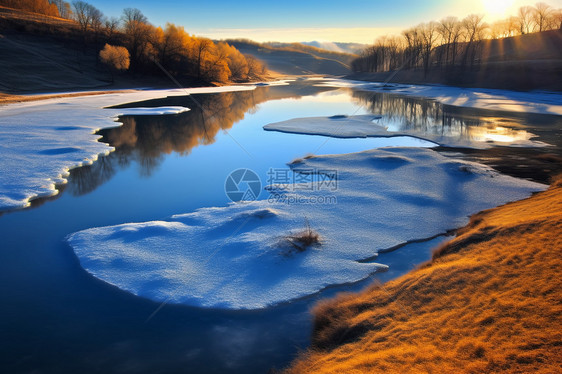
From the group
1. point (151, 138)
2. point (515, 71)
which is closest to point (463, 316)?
point (151, 138)

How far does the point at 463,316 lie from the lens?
4766mm

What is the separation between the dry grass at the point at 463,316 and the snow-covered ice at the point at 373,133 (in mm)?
Result: 13307

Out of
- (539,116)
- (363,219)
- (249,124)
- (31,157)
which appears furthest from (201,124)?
(539,116)

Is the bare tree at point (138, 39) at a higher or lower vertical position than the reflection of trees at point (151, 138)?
higher

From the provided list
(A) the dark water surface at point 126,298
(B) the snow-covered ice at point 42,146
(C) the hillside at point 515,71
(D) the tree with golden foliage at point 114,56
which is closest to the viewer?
(A) the dark water surface at point 126,298

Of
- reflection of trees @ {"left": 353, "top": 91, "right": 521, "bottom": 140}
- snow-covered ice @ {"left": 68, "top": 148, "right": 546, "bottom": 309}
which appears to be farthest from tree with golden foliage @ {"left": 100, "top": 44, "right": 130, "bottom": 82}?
snow-covered ice @ {"left": 68, "top": 148, "right": 546, "bottom": 309}

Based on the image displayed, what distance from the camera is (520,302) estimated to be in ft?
15.4

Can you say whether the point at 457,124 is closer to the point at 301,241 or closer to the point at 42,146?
the point at 301,241

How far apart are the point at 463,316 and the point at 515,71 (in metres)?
66.2

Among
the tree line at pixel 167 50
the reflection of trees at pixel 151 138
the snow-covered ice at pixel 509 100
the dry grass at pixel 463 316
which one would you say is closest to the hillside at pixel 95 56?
the tree line at pixel 167 50

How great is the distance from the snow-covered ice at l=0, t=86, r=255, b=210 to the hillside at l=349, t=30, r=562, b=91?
181 feet

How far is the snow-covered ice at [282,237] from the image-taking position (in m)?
6.39

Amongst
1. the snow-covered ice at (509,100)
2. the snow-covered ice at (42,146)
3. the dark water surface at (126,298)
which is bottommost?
the dark water surface at (126,298)

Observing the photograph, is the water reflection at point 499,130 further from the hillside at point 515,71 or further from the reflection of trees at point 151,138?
the hillside at point 515,71
